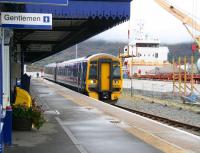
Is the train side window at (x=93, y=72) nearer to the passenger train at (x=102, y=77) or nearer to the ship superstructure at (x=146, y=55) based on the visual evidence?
the passenger train at (x=102, y=77)

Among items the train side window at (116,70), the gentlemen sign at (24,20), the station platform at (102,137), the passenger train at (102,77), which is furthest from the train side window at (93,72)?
the gentlemen sign at (24,20)

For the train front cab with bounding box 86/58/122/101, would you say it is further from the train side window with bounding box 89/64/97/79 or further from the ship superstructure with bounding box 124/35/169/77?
the ship superstructure with bounding box 124/35/169/77

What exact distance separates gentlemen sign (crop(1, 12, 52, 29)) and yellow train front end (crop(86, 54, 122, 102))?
20740 mm

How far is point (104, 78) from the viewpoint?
101ft

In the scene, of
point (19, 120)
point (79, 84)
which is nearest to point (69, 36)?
point (79, 84)

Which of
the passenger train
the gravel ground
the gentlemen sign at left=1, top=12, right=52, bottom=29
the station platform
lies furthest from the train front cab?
the gentlemen sign at left=1, top=12, right=52, bottom=29

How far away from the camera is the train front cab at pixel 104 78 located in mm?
30344

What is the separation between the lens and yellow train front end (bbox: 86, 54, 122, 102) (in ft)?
99.5

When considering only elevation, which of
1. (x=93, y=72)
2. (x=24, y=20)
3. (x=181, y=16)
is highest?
(x=181, y=16)

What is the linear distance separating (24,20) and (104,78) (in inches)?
850

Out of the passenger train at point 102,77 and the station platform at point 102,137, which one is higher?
the passenger train at point 102,77

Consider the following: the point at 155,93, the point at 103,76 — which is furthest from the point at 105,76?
the point at 155,93

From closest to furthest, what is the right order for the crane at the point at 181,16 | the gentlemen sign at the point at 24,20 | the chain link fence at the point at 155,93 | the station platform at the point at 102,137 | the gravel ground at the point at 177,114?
the gentlemen sign at the point at 24,20 < the station platform at the point at 102,137 < the gravel ground at the point at 177,114 < the chain link fence at the point at 155,93 < the crane at the point at 181,16

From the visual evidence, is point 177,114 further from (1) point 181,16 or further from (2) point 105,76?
(1) point 181,16
